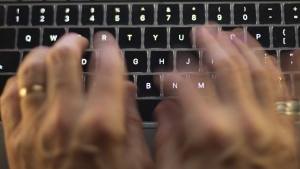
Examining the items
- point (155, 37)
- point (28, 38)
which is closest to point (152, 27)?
point (155, 37)

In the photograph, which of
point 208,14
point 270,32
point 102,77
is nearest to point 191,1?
point 208,14

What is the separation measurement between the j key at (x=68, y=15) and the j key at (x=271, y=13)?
336mm

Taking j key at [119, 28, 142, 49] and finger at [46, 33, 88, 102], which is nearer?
finger at [46, 33, 88, 102]

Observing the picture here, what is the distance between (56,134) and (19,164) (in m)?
0.10

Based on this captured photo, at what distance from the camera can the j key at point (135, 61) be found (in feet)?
2.67

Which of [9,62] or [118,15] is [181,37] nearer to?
[118,15]

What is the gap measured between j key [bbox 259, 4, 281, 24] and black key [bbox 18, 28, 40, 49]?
41cm

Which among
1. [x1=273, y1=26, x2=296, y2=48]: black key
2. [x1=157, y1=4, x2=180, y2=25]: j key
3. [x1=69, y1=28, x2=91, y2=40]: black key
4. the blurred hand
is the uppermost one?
[x1=157, y1=4, x2=180, y2=25]: j key

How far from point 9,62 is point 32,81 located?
209 millimetres

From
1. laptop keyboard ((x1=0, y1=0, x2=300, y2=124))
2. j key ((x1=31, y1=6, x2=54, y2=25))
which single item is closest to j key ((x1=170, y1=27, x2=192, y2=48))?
laptop keyboard ((x1=0, y1=0, x2=300, y2=124))

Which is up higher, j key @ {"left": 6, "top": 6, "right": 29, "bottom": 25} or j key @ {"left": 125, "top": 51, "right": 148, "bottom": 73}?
j key @ {"left": 6, "top": 6, "right": 29, "bottom": 25}

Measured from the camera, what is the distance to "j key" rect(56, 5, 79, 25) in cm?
83

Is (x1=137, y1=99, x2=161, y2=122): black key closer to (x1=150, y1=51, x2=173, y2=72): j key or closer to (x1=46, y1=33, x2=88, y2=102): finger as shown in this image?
(x1=150, y1=51, x2=173, y2=72): j key

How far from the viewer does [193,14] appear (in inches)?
32.6
